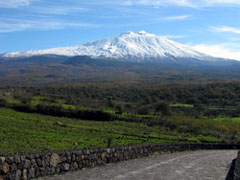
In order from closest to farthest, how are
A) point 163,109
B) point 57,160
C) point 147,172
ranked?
point 57,160 → point 147,172 → point 163,109

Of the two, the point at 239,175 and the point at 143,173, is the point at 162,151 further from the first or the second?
the point at 239,175

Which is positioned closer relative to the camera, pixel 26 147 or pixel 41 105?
pixel 26 147

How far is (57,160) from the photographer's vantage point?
40.1 ft

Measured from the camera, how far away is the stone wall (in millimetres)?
10250

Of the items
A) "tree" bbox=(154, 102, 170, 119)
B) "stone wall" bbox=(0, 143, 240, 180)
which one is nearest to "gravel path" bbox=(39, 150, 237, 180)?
"stone wall" bbox=(0, 143, 240, 180)

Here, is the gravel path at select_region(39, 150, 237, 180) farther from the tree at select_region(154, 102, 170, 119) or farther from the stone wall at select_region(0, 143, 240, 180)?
the tree at select_region(154, 102, 170, 119)

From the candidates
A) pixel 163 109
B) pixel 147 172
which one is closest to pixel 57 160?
pixel 147 172

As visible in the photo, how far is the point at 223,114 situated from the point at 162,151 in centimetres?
4169

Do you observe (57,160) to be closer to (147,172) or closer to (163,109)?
(147,172)

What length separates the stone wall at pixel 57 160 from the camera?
1025 cm

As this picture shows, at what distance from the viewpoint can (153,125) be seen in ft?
147

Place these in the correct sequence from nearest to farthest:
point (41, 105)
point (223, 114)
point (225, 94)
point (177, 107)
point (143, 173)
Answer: point (143, 173)
point (41, 105)
point (223, 114)
point (177, 107)
point (225, 94)

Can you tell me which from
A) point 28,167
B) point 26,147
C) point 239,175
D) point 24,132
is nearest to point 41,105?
point 24,132

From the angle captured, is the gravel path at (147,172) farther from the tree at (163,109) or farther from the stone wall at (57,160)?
the tree at (163,109)
